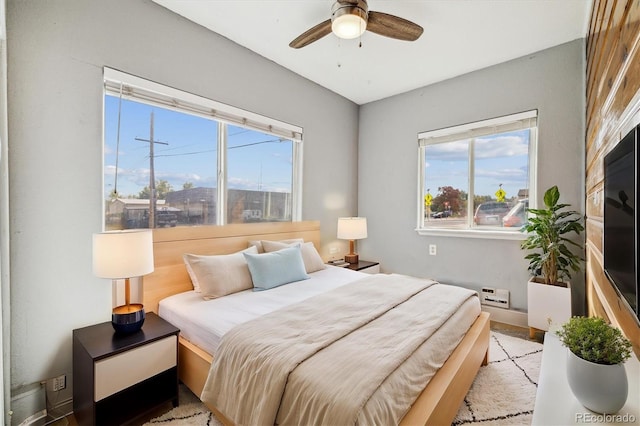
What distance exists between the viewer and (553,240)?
263cm

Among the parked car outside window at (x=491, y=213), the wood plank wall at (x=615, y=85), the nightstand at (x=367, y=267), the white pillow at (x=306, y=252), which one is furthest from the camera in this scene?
the nightstand at (x=367, y=267)

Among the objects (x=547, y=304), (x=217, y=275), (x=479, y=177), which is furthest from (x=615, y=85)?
(x=217, y=275)

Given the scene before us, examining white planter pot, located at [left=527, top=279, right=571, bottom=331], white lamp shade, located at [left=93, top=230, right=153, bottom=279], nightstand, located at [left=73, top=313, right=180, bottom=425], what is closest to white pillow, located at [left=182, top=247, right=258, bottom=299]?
nightstand, located at [left=73, top=313, right=180, bottom=425]

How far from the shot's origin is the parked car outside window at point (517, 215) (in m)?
3.13

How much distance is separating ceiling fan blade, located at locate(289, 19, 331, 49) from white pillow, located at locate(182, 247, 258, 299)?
70.5 inches

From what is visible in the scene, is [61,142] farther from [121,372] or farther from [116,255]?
[121,372]

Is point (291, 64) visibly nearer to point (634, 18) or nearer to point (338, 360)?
→ point (634, 18)

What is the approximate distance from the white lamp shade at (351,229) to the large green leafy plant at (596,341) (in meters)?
2.71

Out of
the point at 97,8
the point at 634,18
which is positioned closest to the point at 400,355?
the point at 634,18

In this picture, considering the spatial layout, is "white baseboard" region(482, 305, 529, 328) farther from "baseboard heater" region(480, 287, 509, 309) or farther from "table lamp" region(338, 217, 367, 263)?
"table lamp" region(338, 217, 367, 263)

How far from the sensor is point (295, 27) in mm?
2576

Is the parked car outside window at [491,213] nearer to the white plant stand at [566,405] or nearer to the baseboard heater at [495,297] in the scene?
the baseboard heater at [495,297]

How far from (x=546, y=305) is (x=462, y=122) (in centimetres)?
209
